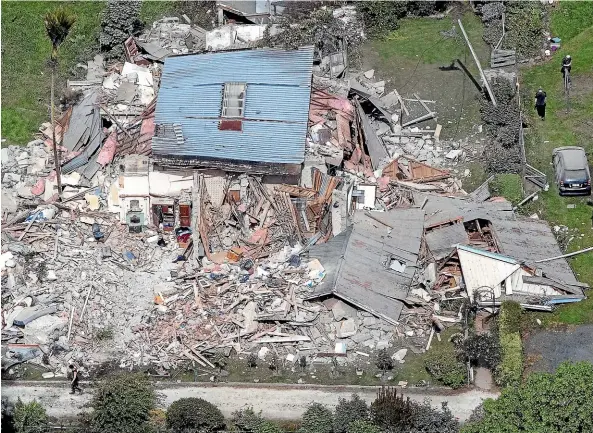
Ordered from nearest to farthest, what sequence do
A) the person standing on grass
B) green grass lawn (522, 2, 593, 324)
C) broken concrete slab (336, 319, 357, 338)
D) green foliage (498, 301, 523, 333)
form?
green foliage (498, 301, 523, 333) < broken concrete slab (336, 319, 357, 338) < green grass lawn (522, 2, 593, 324) < the person standing on grass

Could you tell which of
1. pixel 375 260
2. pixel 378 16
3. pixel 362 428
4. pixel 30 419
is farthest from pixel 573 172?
pixel 30 419

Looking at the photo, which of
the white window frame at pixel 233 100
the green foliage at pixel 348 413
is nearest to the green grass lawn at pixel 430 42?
the white window frame at pixel 233 100

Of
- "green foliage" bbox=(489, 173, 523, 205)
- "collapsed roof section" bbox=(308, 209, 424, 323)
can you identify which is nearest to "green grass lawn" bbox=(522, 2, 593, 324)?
"green foliage" bbox=(489, 173, 523, 205)

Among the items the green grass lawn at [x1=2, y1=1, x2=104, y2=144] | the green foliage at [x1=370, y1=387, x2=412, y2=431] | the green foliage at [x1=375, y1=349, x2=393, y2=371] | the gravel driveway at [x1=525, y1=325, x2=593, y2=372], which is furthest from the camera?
the green grass lawn at [x1=2, y1=1, x2=104, y2=144]

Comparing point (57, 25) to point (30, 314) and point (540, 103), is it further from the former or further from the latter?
point (540, 103)

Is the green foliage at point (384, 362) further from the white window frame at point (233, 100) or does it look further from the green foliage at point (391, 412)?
the white window frame at point (233, 100)

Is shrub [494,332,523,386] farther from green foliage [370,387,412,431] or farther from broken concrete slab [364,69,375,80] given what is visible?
broken concrete slab [364,69,375,80]

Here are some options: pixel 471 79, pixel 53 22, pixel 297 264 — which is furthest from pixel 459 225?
pixel 53 22
